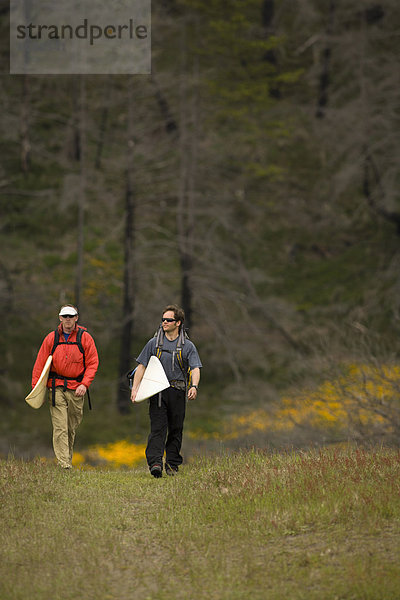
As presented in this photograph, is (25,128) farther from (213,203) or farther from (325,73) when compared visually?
(325,73)

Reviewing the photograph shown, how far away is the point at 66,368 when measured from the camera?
29.4 feet

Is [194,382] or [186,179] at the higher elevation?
[194,382]

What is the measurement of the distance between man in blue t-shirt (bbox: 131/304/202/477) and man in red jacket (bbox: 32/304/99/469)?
28.0 inches

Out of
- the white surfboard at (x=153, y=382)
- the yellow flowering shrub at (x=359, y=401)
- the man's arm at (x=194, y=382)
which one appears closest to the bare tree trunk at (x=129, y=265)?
the yellow flowering shrub at (x=359, y=401)

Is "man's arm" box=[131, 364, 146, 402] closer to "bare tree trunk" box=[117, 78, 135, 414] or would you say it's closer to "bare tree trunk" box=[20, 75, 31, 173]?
"bare tree trunk" box=[117, 78, 135, 414]

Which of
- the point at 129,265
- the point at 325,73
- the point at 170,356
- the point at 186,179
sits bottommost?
the point at 129,265

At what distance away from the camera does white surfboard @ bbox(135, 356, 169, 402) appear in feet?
28.1

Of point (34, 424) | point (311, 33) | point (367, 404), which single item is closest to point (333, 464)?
point (367, 404)

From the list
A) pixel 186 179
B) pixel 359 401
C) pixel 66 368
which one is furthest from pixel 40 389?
pixel 186 179

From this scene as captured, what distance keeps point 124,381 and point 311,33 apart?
20.9 meters

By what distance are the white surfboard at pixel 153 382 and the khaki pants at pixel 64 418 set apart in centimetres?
104

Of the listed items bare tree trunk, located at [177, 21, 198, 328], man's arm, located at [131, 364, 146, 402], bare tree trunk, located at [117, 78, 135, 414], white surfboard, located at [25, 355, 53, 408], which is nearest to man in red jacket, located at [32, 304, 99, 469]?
white surfboard, located at [25, 355, 53, 408]

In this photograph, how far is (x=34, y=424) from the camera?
74.7 ft

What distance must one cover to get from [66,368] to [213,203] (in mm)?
19829
